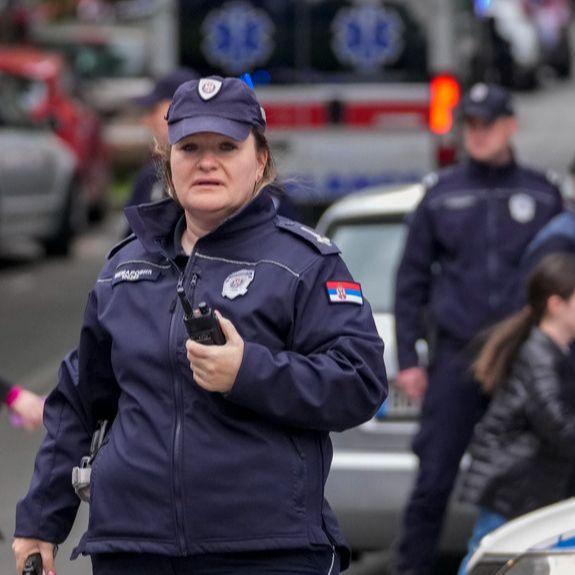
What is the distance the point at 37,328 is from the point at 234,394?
10.9 metres

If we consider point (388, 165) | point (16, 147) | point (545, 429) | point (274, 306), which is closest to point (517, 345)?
point (545, 429)

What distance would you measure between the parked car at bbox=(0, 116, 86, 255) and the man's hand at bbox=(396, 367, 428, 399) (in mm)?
10476

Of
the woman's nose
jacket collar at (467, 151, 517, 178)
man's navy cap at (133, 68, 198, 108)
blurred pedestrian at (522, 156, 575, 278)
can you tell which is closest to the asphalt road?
blurred pedestrian at (522, 156, 575, 278)

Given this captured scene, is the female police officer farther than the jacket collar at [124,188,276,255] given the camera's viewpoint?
No

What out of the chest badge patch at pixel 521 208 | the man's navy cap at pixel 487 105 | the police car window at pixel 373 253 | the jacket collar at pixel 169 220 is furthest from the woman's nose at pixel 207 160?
the police car window at pixel 373 253

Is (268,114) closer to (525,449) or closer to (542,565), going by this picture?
(525,449)

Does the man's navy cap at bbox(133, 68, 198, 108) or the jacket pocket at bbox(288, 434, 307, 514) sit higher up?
the man's navy cap at bbox(133, 68, 198, 108)

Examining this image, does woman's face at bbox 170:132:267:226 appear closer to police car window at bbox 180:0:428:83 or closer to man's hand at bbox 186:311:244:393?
man's hand at bbox 186:311:244:393

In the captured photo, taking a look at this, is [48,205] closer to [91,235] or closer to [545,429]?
[91,235]

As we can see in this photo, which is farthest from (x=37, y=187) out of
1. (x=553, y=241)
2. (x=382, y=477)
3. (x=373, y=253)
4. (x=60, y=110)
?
(x=553, y=241)

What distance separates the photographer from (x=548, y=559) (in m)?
4.42

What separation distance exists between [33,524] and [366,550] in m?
3.17

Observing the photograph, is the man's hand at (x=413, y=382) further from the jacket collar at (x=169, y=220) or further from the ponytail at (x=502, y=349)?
the jacket collar at (x=169, y=220)

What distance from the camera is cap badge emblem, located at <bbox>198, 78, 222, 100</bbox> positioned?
3.88m
